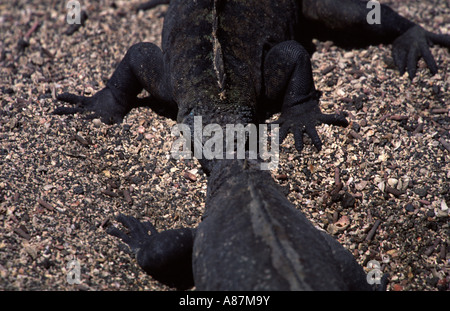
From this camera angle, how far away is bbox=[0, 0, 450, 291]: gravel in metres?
4.07

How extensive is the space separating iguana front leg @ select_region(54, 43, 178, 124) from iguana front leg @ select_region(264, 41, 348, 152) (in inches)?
45.8

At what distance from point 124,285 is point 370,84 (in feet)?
11.6

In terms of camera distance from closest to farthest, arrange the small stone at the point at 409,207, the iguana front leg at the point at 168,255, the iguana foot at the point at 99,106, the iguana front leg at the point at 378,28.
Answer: the iguana front leg at the point at 168,255 → the small stone at the point at 409,207 → the iguana foot at the point at 99,106 → the iguana front leg at the point at 378,28

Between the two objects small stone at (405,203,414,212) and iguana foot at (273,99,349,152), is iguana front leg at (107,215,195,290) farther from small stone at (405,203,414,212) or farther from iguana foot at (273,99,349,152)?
small stone at (405,203,414,212)

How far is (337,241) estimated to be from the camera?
4.15 m

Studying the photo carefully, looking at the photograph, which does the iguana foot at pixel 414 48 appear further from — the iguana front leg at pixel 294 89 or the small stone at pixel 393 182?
the small stone at pixel 393 182

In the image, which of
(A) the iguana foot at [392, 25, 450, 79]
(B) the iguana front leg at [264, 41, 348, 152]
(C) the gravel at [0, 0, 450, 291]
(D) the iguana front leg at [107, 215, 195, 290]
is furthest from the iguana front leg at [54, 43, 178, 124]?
(A) the iguana foot at [392, 25, 450, 79]

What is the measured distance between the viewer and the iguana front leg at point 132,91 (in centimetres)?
521

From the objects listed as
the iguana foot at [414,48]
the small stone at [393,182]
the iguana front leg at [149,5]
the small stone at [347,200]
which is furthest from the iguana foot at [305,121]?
the iguana front leg at [149,5]

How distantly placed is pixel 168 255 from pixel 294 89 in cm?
237

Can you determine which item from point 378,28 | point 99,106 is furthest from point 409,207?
point 99,106

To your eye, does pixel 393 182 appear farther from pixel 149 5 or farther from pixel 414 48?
pixel 149 5

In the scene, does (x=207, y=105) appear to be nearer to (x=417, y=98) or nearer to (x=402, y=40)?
(x=417, y=98)

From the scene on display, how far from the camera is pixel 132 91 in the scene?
550cm
